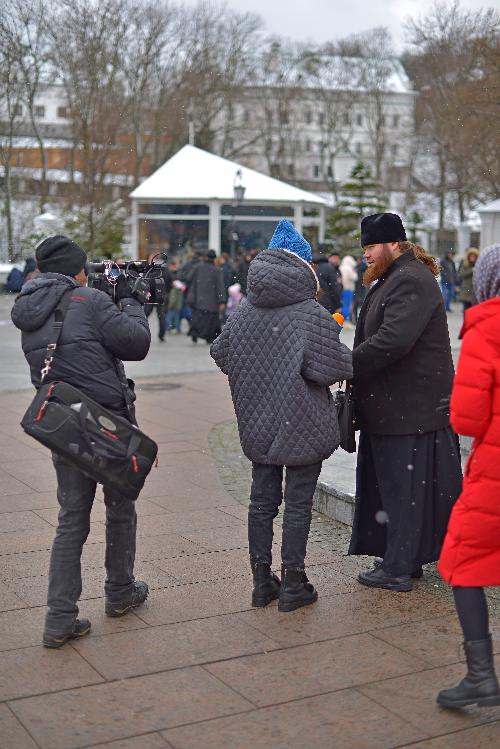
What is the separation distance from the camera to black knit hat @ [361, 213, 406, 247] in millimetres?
5332

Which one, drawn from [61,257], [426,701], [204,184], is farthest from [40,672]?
[204,184]

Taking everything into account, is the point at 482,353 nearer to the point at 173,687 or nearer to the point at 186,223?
the point at 173,687

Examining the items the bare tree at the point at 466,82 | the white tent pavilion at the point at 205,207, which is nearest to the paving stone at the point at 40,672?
the bare tree at the point at 466,82

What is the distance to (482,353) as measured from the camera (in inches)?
149

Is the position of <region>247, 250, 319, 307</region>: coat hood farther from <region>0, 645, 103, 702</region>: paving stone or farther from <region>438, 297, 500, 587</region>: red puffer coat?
<region>0, 645, 103, 702</region>: paving stone

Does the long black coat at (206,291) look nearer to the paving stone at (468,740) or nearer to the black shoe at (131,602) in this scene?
the black shoe at (131,602)

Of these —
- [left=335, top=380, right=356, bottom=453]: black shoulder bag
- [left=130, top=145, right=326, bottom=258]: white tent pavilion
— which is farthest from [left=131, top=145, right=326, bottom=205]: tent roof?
[left=335, top=380, right=356, bottom=453]: black shoulder bag

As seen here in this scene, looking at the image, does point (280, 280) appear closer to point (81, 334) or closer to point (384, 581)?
point (81, 334)

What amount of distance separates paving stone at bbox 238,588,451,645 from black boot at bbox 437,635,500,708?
879mm

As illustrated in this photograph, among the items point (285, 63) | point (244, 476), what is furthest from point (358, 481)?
point (285, 63)

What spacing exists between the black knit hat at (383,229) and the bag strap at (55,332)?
1.54 metres

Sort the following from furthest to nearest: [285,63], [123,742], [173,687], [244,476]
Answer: [285,63]
[244,476]
[173,687]
[123,742]

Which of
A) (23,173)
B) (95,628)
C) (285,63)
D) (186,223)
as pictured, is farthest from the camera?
(285,63)

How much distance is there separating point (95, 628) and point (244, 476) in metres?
3.29
